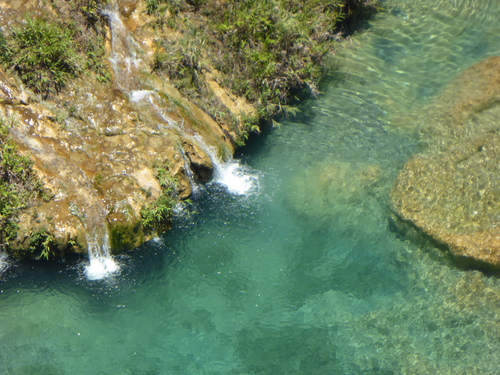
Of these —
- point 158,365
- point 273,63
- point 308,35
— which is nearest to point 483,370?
point 158,365

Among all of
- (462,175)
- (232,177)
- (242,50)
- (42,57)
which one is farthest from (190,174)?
→ (462,175)

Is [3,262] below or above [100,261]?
above

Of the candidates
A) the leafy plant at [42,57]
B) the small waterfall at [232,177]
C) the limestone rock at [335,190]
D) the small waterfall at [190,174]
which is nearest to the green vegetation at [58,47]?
the leafy plant at [42,57]

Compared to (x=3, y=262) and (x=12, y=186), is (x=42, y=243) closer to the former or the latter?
(x=3, y=262)

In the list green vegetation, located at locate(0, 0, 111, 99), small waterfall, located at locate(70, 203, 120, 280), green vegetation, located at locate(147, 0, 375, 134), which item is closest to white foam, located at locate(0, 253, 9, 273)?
small waterfall, located at locate(70, 203, 120, 280)

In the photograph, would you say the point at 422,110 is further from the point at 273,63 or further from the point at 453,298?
the point at 453,298

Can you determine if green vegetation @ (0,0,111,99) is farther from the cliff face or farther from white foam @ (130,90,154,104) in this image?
white foam @ (130,90,154,104)
